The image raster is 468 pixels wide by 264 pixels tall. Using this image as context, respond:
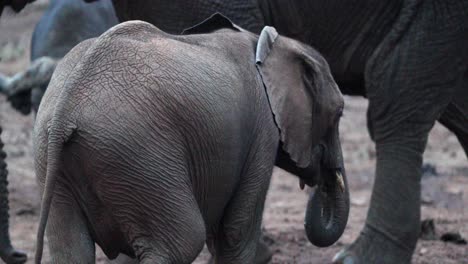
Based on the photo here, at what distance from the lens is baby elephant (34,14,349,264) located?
4.36m

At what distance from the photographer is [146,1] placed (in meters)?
6.36

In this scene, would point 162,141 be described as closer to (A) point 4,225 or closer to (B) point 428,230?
(A) point 4,225

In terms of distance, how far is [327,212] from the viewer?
5461 mm

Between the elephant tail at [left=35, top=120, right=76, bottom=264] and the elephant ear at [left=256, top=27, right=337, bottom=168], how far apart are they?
0.92 metres

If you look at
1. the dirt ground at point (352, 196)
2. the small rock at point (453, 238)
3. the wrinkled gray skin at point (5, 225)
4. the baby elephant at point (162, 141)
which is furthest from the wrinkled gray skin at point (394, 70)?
the baby elephant at point (162, 141)

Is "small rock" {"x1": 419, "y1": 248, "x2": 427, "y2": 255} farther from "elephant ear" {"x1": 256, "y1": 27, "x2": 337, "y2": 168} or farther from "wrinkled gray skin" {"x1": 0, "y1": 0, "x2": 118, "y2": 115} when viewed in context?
"wrinkled gray skin" {"x1": 0, "y1": 0, "x2": 118, "y2": 115}

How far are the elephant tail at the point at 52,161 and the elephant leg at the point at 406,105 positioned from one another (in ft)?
8.47

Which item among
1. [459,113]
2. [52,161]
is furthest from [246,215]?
[459,113]

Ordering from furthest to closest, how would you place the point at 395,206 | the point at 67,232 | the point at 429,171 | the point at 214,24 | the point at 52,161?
the point at 429,171 → the point at 395,206 → the point at 214,24 → the point at 67,232 → the point at 52,161

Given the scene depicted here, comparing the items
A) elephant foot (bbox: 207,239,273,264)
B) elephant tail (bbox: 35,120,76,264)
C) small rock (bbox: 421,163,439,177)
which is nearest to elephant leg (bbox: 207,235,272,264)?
elephant foot (bbox: 207,239,273,264)

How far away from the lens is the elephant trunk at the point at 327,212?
5.39m

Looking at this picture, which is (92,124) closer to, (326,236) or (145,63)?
(145,63)

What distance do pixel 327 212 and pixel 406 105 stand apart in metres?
1.29

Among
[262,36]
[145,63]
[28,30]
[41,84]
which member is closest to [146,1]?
[262,36]
